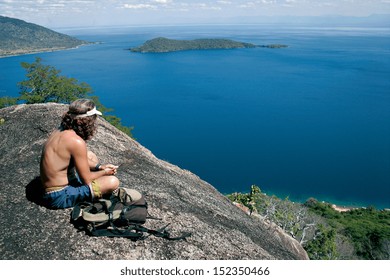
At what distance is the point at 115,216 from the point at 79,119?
2003 millimetres

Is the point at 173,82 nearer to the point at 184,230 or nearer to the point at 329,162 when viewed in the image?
the point at 329,162

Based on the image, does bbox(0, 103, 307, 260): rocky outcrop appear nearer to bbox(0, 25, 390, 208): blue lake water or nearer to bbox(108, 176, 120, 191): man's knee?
bbox(108, 176, 120, 191): man's knee

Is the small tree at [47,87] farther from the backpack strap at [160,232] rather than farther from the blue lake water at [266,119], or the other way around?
Answer: the backpack strap at [160,232]

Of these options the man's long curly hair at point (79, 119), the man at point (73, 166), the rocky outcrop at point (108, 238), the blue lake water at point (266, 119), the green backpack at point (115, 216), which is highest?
the man's long curly hair at point (79, 119)

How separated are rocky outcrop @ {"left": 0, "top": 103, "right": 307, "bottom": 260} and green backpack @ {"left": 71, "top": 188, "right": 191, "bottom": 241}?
0.18 metres

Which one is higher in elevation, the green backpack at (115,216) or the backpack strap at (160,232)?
the green backpack at (115,216)

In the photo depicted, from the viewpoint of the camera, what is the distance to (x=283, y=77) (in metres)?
114

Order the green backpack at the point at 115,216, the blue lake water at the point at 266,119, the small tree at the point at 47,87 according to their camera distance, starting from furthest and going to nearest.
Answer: the blue lake water at the point at 266,119 → the small tree at the point at 47,87 → the green backpack at the point at 115,216

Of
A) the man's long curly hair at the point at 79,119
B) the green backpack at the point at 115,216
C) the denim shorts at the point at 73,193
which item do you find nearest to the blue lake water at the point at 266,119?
the green backpack at the point at 115,216

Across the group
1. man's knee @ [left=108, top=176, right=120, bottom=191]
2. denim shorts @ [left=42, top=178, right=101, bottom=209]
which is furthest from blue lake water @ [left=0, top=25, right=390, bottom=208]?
denim shorts @ [left=42, top=178, right=101, bottom=209]

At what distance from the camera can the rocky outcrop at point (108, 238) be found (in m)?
6.43

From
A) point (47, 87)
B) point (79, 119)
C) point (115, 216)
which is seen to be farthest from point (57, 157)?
point (47, 87)

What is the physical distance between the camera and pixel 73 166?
20.1ft

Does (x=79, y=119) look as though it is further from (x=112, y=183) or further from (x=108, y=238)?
(x=108, y=238)
